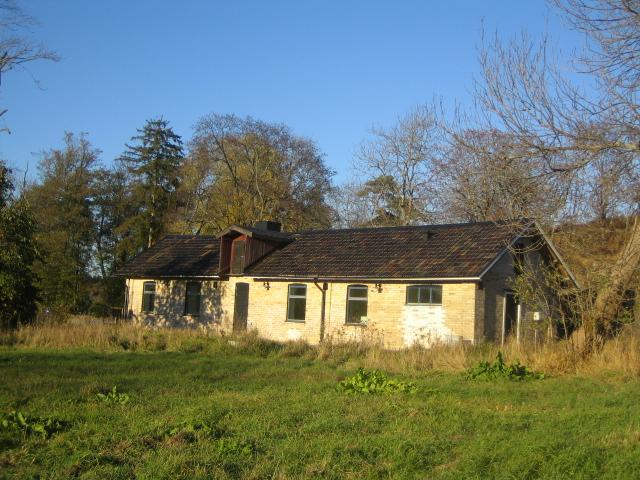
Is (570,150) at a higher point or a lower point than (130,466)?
higher

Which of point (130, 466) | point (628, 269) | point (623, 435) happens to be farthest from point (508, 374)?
point (130, 466)

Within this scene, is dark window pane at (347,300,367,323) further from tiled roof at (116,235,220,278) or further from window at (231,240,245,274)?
tiled roof at (116,235,220,278)

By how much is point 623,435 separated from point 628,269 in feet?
26.3

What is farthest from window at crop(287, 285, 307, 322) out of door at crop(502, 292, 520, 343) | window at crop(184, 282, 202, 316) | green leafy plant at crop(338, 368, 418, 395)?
green leafy plant at crop(338, 368, 418, 395)

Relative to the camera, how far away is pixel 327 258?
94.5ft

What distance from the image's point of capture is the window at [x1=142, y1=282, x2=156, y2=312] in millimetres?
33719

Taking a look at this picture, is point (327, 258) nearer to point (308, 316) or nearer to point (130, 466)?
point (308, 316)

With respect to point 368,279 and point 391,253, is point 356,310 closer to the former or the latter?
point 368,279

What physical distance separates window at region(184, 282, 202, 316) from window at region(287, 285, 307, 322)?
18.0 ft

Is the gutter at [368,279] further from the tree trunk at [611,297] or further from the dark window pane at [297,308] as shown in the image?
the tree trunk at [611,297]

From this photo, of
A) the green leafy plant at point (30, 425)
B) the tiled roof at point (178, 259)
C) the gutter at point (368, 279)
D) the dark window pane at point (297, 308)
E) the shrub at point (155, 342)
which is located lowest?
the green leafy plant at point (30, 425)

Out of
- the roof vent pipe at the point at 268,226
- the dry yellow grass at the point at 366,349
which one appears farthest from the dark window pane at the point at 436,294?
the roof vent pipe at the point at 268,226

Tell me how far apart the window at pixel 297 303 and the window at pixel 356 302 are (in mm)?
2175

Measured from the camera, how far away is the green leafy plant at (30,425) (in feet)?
27.1
